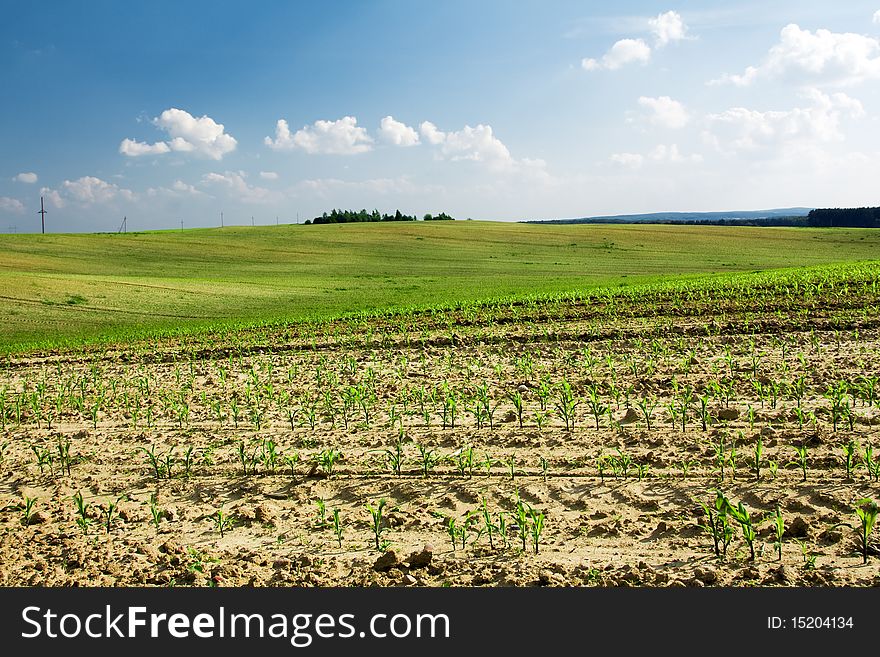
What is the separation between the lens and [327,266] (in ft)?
157

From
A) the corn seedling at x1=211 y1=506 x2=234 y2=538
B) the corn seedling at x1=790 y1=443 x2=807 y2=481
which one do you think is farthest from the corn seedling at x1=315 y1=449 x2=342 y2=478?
the corn seedling at x1=790 y1=443 x2=807 y2=481

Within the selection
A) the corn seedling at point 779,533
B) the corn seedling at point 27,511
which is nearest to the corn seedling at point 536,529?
the corn seedling at point 779,533

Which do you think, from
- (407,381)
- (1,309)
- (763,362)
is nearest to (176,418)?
(407,381)

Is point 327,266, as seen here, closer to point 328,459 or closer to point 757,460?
point 328,459

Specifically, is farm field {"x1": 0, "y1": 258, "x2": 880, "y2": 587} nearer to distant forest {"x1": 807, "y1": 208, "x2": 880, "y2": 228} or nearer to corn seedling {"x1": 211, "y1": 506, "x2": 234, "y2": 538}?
corn seedling {"x1": 211, "y1": 506, "x2": 234, "y2": 538}

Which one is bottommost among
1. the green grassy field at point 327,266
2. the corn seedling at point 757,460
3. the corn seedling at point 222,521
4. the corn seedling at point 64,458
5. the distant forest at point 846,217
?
the corn seedling at point 222,521

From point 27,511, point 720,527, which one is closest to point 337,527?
point 27,511

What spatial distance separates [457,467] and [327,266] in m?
41.5

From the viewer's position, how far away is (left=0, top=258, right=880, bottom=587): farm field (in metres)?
5.46

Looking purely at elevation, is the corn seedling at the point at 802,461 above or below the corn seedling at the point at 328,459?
above

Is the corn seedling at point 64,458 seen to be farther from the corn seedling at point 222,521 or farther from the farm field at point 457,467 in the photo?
the corn seedling at point 222,521

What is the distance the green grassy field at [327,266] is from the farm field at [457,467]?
10.3 metres

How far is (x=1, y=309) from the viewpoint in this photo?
2597 centimetres

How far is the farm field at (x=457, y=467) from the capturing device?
546cm
